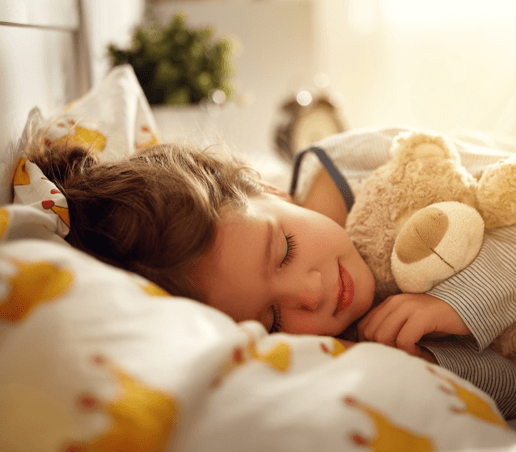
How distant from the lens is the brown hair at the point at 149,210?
1.97 ft

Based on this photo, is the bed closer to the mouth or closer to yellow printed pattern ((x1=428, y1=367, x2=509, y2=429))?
yellow printed pattern ((x1=428, y1=367, x2=509, y2=429))

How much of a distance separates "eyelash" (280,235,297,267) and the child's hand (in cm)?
16

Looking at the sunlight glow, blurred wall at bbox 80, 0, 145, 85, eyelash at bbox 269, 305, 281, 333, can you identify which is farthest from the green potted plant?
eyelash at bbox 269, 305, 281, 333

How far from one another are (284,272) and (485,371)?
313 mm

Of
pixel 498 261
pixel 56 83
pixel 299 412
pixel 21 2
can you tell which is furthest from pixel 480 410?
pixel 56 83

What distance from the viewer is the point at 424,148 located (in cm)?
74

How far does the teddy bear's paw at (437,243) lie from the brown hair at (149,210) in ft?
0.82

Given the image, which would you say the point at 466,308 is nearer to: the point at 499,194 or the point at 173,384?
the point at 499,194

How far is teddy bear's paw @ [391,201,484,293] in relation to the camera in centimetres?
64

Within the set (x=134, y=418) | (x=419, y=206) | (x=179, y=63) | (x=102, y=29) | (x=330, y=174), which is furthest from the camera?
(x=179, y=63)

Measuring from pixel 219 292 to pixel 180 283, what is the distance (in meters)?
0.05

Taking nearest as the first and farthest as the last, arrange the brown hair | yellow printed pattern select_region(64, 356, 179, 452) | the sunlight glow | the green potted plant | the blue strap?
yellow printed pattern select_region(64, 356, 179, 452), the brown hair, the blue strap, the sunlight glow, the green potted plant

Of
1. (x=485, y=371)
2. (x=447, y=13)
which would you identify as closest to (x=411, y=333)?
(x=485, y=371)

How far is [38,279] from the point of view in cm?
39
